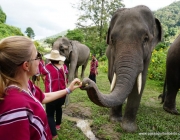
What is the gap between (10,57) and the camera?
49.8 inches

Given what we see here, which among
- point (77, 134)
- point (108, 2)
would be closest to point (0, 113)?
point (77, 134)

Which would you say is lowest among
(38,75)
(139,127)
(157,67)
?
(157,67)

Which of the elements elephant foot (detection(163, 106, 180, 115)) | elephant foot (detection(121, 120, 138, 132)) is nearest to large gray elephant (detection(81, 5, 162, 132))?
elephant foot (detection(121, 120, 138, 132))

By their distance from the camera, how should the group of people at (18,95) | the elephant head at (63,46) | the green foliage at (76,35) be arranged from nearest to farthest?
1. the group of people at (18,95)
2. the elephant head at (63,46)
3. the green foliage at (76,35)

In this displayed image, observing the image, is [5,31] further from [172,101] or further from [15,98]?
[15,98]

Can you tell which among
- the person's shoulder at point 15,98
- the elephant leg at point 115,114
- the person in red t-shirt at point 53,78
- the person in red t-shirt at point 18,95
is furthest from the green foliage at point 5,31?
the person's shoulder at point 15,98

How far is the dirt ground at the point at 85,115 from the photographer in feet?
11.9

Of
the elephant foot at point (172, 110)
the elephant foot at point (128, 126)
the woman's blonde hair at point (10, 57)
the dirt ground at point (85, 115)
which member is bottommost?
the elephant foot at point (172, 110)

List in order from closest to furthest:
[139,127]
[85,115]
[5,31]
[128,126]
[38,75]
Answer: [128,126]
[139,127]
[38,75]
[85,115]
[5,31]

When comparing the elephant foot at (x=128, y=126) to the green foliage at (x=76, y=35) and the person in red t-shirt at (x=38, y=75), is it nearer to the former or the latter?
the person in red t-shirt at (x=38, y=75)

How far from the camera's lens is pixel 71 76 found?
664 cm

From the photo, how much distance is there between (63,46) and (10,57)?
5266 mm

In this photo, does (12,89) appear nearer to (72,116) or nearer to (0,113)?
(0,113)

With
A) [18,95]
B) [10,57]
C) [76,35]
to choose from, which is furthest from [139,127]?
[76,35]
